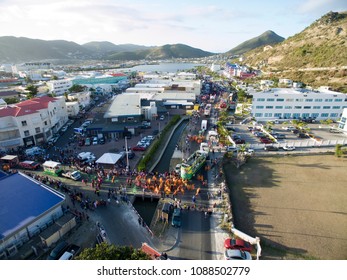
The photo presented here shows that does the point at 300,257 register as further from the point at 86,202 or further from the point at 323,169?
the point at 86,202

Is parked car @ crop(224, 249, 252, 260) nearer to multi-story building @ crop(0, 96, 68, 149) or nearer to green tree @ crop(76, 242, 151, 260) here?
green tree @ crop(76, 242, 151, 260)

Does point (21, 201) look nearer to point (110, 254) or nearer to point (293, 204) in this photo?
point (110, 254)

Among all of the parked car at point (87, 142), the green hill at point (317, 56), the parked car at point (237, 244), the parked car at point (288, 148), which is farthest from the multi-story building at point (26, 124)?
the green hill at point (317, 56)

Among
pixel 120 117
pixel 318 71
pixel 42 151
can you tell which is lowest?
pixel 42 151

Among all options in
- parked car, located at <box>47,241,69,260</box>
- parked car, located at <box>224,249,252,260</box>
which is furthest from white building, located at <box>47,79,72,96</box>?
parked car, located at <box>224,249,252,260</box>

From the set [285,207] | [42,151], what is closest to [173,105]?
[42,151]

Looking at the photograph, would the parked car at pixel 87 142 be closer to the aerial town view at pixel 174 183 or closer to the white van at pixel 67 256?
the aerial town view at pixel 174 183

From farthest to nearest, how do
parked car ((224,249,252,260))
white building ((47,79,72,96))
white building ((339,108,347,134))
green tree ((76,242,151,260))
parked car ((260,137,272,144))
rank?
→ white building ((47,79,72,96)), white building ((339,108,347,134)), parked car ((260,137,272,144)), parked car ((224,249,252,260)), green tree ((76,242,151,260))
